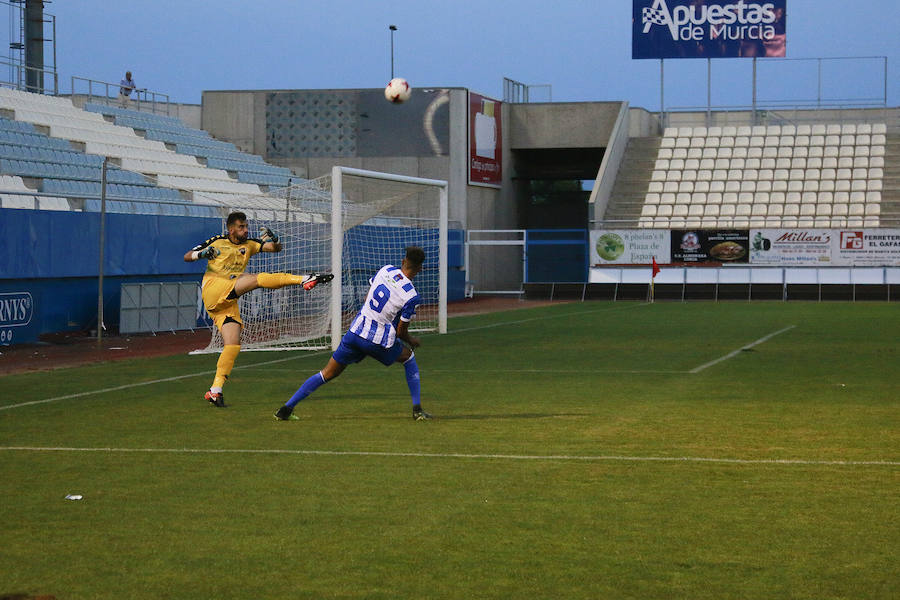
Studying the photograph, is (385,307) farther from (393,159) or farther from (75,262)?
(393,159)

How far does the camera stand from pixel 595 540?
20.2 ft

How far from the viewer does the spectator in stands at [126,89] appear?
125 feet

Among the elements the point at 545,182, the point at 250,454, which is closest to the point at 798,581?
the point at 250,454

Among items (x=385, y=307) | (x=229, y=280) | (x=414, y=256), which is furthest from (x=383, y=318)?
(x=229, y=280)

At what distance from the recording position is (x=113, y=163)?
29375 millimetres

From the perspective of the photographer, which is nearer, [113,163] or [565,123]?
[113,163]

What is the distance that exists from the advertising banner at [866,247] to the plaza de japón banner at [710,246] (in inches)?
117

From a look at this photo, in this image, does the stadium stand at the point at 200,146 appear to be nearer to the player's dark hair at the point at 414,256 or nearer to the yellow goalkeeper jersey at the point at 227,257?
the yellow goalkeeper jersey at the point at 227,257

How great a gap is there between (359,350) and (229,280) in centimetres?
262

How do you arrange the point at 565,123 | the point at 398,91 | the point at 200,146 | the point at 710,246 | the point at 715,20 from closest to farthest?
1. the point at 398,91
2. the point at 200,146
3. the point at 710,246
4. the point at 565,123
5. the point at 715,20

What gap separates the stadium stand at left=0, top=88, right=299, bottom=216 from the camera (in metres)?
24.1

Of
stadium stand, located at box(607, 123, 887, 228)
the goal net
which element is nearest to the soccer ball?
the goal net

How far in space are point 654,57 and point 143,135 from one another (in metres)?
Result: 23.2

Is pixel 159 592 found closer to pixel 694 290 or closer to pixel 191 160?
pixel 191 160
